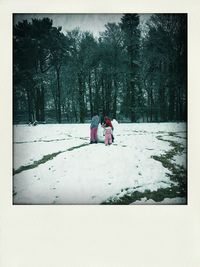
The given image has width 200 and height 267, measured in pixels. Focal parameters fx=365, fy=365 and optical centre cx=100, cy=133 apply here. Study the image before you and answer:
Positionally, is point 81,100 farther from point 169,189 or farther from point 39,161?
point 169,189

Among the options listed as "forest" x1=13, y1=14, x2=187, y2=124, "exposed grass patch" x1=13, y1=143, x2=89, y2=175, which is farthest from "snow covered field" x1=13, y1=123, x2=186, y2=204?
"forest" x1=13, y1=14, x2=187, y2=124

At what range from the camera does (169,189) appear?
3.01 meters

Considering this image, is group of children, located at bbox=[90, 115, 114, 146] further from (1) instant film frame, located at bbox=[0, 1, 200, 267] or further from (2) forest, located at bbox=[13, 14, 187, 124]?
(1) instant film frame, located at bbox=[0, 1, 200, 267]

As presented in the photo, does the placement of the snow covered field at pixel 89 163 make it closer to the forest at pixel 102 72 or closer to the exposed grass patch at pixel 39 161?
the exposed grass patch at pixel 39 161

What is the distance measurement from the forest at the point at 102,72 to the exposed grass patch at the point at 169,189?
27cm

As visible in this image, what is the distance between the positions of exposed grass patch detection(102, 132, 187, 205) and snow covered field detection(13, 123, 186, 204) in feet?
0.05

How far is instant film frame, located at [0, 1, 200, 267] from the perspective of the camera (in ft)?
9.72
